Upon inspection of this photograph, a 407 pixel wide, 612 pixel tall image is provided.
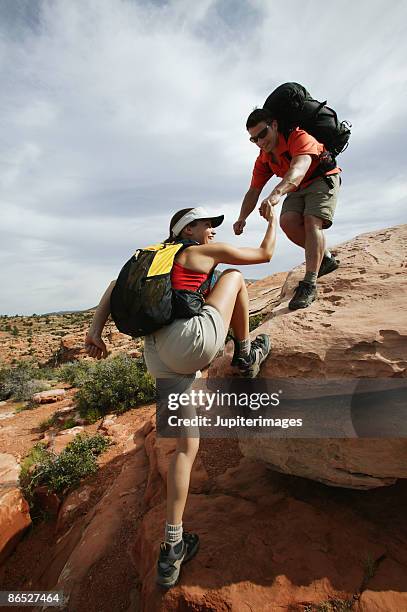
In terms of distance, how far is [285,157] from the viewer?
3111 millimetres

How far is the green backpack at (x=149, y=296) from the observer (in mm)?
2021

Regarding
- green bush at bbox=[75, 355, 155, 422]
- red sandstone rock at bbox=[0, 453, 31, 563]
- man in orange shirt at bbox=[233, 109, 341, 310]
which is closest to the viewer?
man in orange shirt at bbox=[233, 109, 341, 310]

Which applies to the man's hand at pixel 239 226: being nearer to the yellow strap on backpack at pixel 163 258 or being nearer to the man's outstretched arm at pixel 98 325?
the yellow strap on backpack at pixel 163 258

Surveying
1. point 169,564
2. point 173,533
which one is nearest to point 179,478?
point 173,533

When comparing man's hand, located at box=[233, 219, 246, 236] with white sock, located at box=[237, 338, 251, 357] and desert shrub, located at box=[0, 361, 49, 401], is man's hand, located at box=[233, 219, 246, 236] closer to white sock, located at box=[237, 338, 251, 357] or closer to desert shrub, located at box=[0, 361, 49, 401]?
white sock, located at box=[237, 338, 251, 357]

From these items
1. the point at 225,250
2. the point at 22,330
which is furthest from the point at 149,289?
the point at 22,330

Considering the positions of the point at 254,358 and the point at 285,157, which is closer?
the point at 254,358

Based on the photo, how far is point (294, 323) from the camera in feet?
9.64

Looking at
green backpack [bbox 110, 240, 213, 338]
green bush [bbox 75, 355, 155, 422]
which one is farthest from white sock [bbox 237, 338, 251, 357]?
green bush [bbox 75, 355, 155, 422]

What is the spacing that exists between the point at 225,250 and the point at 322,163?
64.0 inches

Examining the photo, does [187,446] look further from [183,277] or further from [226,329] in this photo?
[183,277]

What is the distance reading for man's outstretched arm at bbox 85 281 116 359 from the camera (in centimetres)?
238

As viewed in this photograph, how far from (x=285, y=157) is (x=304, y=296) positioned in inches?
49.7

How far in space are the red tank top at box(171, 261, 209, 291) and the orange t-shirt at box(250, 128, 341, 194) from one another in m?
1.49
